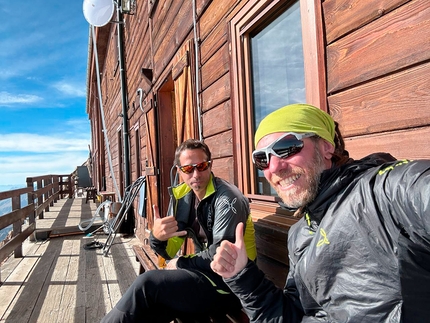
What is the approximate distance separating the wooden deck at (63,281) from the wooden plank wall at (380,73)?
2611 mm

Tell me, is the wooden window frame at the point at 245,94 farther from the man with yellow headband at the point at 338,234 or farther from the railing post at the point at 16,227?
the railing post at the point at 16,227

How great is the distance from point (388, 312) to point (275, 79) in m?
1.56


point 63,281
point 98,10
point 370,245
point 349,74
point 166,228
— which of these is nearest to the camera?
point 370,245

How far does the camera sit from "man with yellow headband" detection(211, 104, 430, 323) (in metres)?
0.75

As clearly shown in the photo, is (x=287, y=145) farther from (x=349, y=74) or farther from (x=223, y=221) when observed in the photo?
(x=223, y=221)

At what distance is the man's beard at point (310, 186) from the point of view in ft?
3.44

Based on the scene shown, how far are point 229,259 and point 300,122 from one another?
596mm

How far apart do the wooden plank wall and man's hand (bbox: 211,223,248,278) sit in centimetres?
66

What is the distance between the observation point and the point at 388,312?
0.79 m

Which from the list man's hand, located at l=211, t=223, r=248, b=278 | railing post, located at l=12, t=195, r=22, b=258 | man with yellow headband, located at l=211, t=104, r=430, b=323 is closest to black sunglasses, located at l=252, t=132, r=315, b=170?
man with yellow headband, located at l=211, t=104, r=430, b=323

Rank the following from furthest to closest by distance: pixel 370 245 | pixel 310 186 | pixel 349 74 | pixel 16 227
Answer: pixel 16 227, pixel 349 74, pixel 310 186, pixel 370 245

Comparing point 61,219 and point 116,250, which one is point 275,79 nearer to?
point 116,250

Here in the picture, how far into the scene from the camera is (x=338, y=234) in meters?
0.90

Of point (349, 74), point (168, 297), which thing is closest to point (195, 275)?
point (168, 297)
